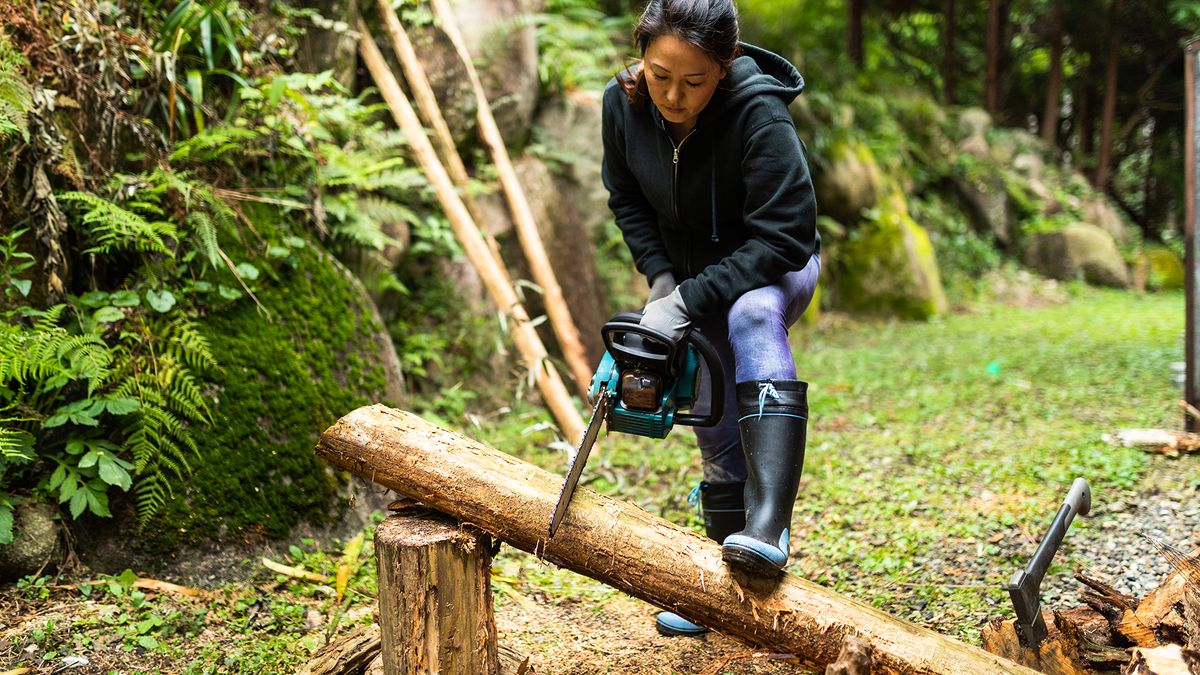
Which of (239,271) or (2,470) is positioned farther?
(239,271)

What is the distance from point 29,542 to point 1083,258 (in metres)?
14.2

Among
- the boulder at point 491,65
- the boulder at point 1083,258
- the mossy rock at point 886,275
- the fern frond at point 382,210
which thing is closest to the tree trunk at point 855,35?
the mossy rock at point 886,275

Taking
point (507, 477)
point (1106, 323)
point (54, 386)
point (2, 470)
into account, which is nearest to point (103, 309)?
point (54, 386)

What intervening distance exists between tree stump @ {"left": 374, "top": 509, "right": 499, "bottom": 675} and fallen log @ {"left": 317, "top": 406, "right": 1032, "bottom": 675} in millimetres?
146

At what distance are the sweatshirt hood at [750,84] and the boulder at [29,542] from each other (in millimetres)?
2971

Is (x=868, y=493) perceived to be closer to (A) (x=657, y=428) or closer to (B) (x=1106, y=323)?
(A) (x=657, y=428)

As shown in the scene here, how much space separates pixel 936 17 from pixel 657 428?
1680cm

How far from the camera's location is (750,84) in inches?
105

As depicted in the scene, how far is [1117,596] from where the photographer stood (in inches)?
102

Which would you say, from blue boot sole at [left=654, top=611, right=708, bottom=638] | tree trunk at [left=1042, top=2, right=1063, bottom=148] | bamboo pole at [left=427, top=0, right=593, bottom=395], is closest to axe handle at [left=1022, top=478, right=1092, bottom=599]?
blue boot sole at [left=654, top=611, right=708, bottom=638]

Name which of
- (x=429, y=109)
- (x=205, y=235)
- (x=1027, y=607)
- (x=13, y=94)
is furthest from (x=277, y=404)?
(x=1027, y=607)

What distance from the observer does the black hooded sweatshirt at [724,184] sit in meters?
2.60

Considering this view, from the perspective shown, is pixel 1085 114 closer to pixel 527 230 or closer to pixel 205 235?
pixel 527 230

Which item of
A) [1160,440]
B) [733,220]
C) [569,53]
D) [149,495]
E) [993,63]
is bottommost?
[1160,440]
